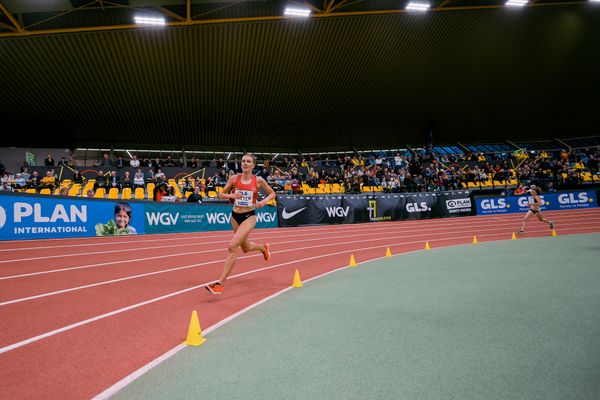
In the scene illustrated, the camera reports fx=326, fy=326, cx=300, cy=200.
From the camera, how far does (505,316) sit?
10.8ft

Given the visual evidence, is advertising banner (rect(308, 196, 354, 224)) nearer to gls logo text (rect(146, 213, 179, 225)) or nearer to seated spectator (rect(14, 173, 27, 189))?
gls logo text (rect(146, 213, 179, 225))

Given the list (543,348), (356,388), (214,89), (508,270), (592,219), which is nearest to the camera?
(356,388)

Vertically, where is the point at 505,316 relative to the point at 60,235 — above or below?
below

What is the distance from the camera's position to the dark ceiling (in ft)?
61.9

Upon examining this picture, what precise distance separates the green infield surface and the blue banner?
31.5 feet

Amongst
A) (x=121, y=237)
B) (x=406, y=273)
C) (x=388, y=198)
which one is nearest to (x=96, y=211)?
(x=121, y=237)

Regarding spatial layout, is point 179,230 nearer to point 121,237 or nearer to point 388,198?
point 121,237

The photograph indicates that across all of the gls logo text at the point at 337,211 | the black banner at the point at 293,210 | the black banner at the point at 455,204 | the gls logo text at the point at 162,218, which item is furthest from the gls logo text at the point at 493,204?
the gls logo text at the point at 162,218

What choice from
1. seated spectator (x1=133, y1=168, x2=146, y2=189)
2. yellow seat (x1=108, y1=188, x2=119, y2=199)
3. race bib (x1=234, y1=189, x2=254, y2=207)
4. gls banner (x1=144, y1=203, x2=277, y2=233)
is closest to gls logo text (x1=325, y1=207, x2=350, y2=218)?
gls banner (x1=144, y1=203, x2=277, y2=233)

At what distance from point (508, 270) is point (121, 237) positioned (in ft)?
40.0

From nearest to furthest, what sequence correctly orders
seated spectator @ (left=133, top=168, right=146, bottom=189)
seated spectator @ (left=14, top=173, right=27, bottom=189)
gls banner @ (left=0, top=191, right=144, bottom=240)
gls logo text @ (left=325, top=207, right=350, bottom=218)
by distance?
gls banner @ (left=0, top=191, right=144, bottom=240)
seated spectator @ (left=14, top=173, right=27, bottom=189)
gls logo text @ (left=325, top=207, right=350, bottom=218)
seated spectator @ (left=133, top=168, right=146, bottom=189)

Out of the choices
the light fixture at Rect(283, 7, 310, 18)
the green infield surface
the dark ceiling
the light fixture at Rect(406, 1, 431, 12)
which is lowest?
the green infield surface

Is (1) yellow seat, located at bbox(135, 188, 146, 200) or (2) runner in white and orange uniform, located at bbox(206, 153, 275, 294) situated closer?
(2) runner in white and orange uniform, located at bbox(206, 153, 275, 294)

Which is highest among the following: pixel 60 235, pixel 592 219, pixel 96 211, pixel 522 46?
pixel 522 46
